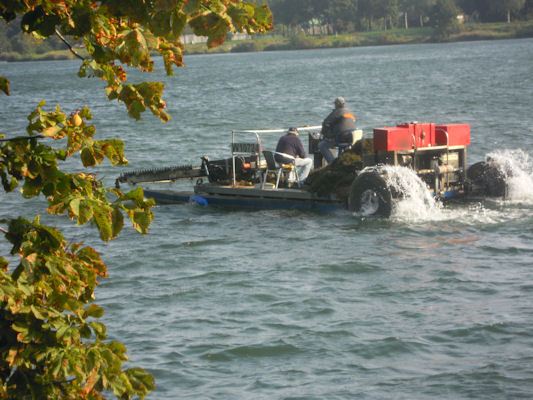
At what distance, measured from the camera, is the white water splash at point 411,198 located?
14992 mm

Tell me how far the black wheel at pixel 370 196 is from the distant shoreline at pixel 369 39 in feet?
470

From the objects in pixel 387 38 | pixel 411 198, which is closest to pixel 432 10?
pixel 387 38

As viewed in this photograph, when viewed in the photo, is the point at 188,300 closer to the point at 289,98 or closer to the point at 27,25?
the point at 27,25

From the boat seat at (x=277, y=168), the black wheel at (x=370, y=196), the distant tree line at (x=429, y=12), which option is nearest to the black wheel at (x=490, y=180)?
the black wheel at (x=370, y=196)

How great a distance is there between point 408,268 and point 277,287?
206 cm

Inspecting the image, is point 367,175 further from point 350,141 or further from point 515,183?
point 515,183

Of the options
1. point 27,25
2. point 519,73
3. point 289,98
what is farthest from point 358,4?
point 27,25

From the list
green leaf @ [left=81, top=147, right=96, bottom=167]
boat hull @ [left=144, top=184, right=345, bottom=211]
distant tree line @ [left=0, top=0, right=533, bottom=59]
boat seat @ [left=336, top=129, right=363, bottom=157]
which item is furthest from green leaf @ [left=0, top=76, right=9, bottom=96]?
distant tree line @ [left=0, top=0, right=533, bottom=59]

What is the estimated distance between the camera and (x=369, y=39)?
180m

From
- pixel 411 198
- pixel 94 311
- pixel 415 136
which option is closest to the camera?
pixel 94 311

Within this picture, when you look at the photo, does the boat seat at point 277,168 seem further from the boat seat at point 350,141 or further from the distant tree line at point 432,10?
the distant tree line at point 432,10

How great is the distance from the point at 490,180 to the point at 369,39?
551 feet

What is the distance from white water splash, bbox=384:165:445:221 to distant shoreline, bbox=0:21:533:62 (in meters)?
143

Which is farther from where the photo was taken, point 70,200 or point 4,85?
point 4,85
